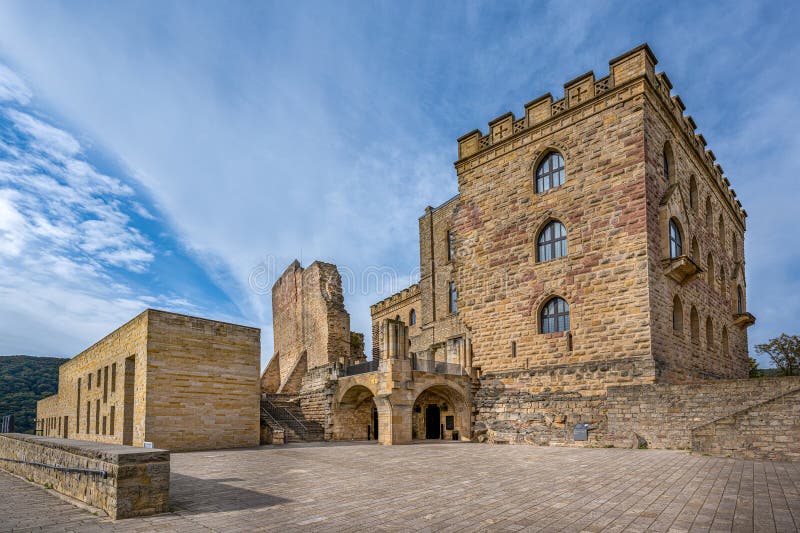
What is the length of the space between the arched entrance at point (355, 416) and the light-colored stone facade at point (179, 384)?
3.71 metres

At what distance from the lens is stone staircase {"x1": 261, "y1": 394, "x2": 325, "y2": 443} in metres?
19.4

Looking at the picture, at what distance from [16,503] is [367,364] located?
1219 cm

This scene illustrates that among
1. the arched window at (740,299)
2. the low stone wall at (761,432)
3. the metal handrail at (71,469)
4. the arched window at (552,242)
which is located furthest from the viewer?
the arched window at (740,299)

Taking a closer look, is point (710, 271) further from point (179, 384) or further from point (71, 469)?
point (71, 469)

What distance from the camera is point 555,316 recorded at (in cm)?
1723

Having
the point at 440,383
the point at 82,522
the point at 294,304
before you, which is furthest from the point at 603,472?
the point at 294,304

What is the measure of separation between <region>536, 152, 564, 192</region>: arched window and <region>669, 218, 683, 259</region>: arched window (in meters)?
3.70

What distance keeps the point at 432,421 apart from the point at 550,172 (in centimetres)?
1060

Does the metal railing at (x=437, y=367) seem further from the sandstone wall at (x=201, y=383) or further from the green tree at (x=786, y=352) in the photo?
the green tree at (x=786, y=352)

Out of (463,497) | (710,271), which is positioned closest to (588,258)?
(710,271)

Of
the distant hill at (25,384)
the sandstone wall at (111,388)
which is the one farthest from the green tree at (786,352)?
the distant hill at (25,384)

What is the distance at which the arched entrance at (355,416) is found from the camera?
19.9m

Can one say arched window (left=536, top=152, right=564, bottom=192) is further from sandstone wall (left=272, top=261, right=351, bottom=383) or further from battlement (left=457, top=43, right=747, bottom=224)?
sandstone wall (left=272, top=261, right=351, bottom=383)

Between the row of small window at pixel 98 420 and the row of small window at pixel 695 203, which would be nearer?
the row of small window at pixel 695 203
